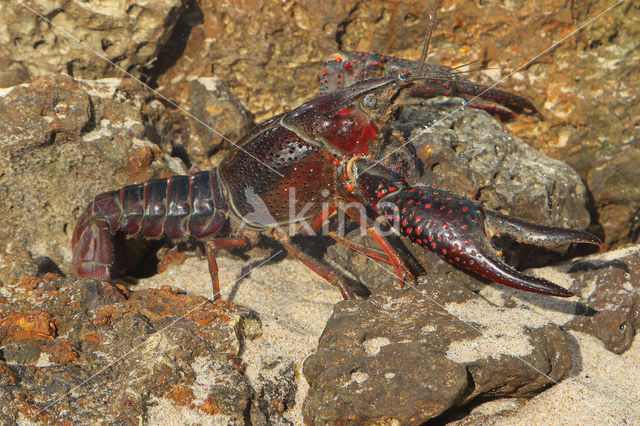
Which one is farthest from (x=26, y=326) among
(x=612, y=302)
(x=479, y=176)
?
(x=612, y=302)

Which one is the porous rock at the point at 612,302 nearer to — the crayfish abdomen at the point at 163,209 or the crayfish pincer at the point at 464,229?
the crayfish pincer at the point at 464,229

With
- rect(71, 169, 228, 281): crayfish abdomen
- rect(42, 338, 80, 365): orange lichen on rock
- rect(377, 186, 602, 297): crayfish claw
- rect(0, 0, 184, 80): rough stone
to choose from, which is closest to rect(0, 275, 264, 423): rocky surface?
rect(42, 338, 80, 365): orange lichen on rock

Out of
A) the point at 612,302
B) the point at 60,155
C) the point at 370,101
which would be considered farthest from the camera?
the point at 60,155

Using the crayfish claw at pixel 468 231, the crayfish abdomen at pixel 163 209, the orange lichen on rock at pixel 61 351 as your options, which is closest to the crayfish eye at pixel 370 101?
the crayfish claw at pixel 468 231

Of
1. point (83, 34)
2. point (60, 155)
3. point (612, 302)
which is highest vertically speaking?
point (83, 34)

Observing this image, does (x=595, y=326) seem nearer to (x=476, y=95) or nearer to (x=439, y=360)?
(x=439, y=360)

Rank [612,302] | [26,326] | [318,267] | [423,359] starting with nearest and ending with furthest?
[423,359]
[26,326]
[612,302]
[318,267]

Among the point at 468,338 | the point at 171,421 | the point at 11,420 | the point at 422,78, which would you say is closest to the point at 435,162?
the point at 422,78

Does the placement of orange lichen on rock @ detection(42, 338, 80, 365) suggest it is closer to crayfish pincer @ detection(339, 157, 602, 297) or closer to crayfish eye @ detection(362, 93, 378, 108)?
crayfish pincer @ detection(339, 157, 602, 297)

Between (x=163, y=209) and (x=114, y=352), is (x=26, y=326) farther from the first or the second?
(x=163, y=209)
